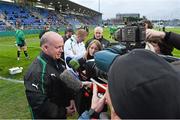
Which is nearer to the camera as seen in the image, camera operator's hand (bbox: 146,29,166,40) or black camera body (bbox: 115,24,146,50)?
black camera body (bbox: 115,24,146,50)

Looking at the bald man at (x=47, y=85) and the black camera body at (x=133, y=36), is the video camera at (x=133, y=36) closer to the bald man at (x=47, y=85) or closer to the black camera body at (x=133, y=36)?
the black camera body at (x=133, y=36)

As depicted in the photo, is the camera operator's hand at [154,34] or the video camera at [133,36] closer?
the video camera at [133,36]

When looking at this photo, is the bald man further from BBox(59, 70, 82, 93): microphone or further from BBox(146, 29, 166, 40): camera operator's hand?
BBox(146, 29, 166, 40): camera operator's hand

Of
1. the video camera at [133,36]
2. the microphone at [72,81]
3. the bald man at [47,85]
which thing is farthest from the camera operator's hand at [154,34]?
the bald man at [47,85]

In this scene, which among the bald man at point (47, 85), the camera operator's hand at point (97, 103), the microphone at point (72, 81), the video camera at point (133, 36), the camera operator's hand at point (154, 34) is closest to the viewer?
the camera operator's hand at point (97, 103)

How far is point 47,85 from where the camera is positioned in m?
3.67

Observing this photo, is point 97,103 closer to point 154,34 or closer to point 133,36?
point 133,36

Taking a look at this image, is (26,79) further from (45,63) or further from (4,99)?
(4,99)

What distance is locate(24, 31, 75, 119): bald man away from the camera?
142 inches

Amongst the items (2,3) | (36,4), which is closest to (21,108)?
(2,3)

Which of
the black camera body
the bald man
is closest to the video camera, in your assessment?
the black camera body

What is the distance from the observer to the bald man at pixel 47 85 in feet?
11.9

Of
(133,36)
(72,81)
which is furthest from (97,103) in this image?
(72,81)

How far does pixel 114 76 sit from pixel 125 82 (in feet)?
0.19
